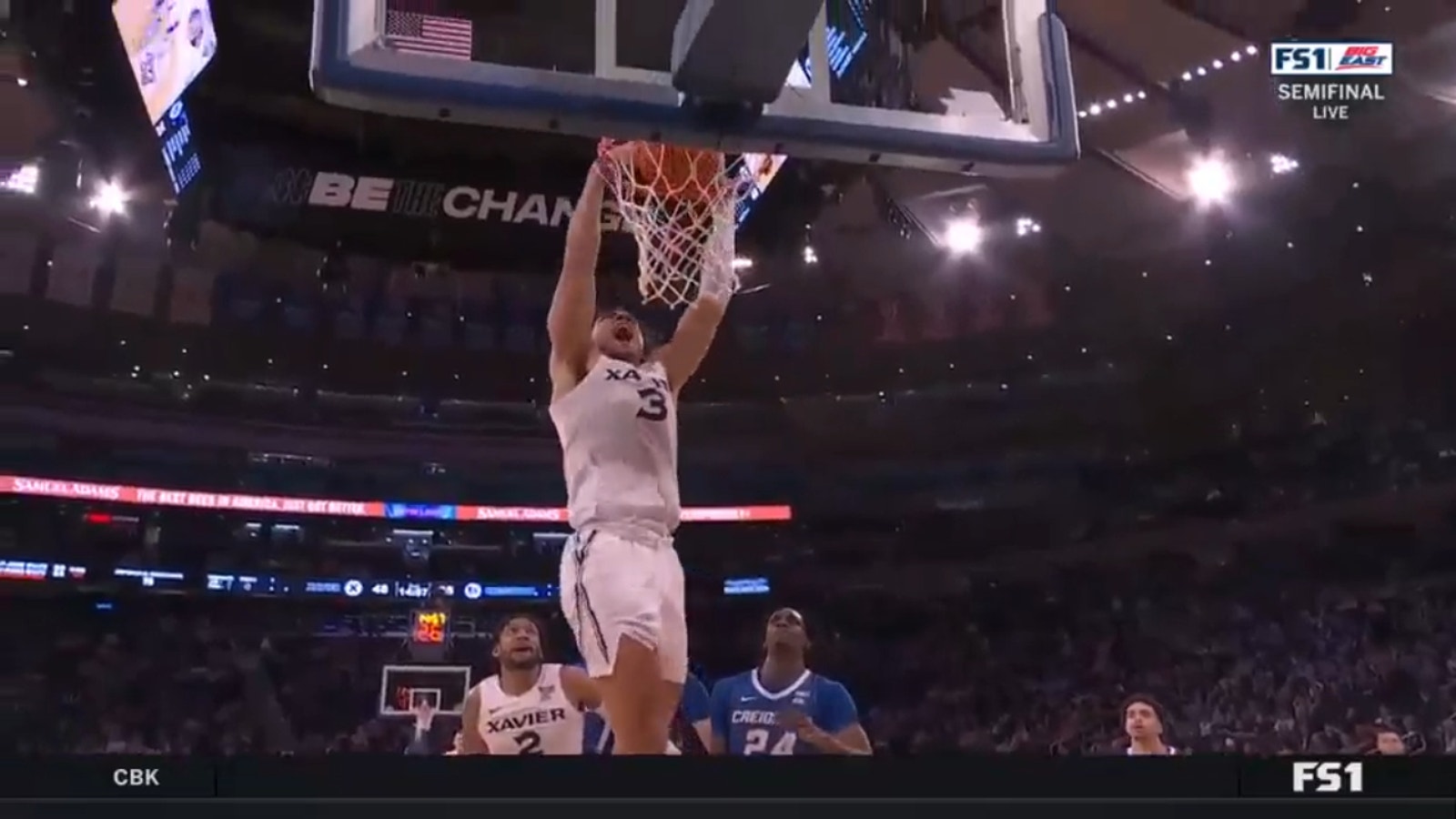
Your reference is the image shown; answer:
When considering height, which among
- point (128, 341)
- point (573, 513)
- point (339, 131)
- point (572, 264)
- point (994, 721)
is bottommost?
point (994, 721)

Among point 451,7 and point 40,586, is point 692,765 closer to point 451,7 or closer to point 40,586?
point 451,7

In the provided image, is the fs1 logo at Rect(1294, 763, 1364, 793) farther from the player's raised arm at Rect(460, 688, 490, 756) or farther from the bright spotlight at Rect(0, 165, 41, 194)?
the bright spotlight at Rect(0, 165, 41, 194)

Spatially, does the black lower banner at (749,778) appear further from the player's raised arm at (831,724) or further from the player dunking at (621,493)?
the player's raised arm at (831,724)

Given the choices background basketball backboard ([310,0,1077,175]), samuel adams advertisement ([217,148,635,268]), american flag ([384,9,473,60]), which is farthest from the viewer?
samuel adams advertisement ([217,148,635,268])

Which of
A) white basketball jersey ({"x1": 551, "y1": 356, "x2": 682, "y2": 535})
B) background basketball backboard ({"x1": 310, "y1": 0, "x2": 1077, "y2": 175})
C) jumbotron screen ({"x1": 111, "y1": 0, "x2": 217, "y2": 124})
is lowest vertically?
white basketball jersey ({"x1": 551, "y1": 356, "x2": 682, "y2": 535})

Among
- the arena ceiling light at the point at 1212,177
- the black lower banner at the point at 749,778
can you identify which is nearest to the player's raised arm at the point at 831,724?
the black lower banner at the point at 749,778

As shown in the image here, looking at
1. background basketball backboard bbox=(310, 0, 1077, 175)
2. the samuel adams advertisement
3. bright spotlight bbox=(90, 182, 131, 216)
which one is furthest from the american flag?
bright spotlight bbox=(90, 182, 131, 216)

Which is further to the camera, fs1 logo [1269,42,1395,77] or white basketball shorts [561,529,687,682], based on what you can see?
fs1 logo [1269,42,1395,77]

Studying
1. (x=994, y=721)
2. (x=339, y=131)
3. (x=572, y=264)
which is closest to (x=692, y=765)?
(x=572, y=264)

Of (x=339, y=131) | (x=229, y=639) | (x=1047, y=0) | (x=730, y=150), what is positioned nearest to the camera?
(x=730, y=150)
